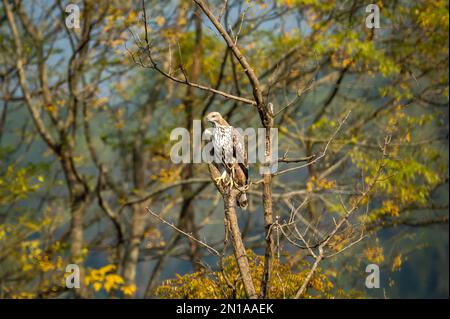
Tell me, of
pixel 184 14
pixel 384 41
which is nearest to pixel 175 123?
pixel 184 14

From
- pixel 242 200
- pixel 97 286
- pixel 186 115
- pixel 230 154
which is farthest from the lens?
pixel 186 115

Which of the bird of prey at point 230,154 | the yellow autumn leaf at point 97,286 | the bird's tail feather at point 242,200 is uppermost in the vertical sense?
the bird of prey at point 230,154

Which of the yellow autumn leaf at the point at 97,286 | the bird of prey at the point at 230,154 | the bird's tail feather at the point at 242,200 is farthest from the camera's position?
the yellow autumn leaf at the point at 97,286

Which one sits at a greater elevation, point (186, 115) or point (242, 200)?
point (186, 115)

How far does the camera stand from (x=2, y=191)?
35.8ft

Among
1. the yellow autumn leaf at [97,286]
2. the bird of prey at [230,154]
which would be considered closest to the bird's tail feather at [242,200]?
the bird of prey at [230,154]

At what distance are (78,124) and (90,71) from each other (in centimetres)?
108

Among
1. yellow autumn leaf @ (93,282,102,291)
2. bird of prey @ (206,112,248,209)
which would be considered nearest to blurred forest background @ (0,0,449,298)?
yellow autumn leaf @ (93,282,102,291)

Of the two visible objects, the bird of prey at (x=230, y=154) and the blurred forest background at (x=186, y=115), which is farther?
the blurred forest background at (x=186, y=115)

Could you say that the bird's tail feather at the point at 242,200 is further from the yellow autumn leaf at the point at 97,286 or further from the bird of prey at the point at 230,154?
the yellow autumn leaf at the point at 97,286

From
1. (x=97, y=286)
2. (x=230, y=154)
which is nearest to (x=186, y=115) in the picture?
(x=97, y=286)

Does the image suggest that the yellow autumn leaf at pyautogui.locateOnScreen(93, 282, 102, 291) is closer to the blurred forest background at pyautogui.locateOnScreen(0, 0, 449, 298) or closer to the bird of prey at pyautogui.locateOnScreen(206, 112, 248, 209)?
the blurred forest background at pyautogui.locateOnScreen(0, 0, 449, 298)

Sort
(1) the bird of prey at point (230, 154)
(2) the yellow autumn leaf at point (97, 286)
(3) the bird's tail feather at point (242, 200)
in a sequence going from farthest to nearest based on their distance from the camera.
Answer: (2) the yellow autumn leaf at point (97, 286)
(1) the bird of prey at point (230, 154)
(3) the bird's tail feather at point (242, 200)

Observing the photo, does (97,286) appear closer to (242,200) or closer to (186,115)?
(186,115)
